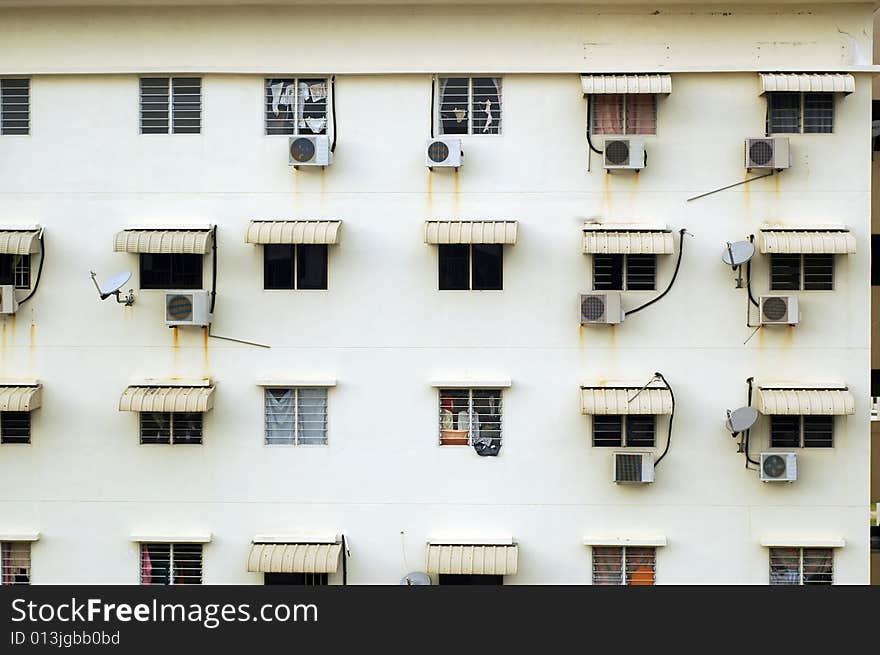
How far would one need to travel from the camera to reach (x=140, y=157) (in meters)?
9.87

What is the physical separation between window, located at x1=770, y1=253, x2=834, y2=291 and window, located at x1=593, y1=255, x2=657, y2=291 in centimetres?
138

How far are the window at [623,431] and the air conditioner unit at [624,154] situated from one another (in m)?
2.86

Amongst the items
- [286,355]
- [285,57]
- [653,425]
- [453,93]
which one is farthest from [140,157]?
[653,425]

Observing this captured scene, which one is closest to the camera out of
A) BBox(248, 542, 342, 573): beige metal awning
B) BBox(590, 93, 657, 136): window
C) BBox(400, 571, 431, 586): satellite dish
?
BBox(248, 542, 342, 573): beige metal awning

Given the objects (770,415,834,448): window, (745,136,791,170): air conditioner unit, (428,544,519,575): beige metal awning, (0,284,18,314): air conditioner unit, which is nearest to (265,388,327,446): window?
(428,544,519,575): beige metal awning

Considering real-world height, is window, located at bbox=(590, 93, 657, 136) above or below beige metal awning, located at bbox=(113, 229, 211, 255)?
above

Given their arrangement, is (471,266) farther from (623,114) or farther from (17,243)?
(17,243)

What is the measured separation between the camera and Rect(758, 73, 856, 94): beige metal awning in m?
9.38

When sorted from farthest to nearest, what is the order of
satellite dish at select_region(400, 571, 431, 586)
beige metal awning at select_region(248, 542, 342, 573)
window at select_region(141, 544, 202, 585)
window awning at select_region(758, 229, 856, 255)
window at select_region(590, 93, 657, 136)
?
window at select_region(141, 544, 202, 585) → window at select_region(590, 93, 657, 136) → satellite dish at select_region(400, 571, 431, 586) → beige metal awning at select_region(248, 542, 342, 573) → window awning at select_region(758, 229, 856, 255)

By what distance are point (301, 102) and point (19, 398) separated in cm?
464

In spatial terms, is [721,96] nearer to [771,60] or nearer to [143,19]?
[771,60]

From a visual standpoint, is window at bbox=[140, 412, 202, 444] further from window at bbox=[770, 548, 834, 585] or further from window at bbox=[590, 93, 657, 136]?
window at bbox=[770, 548, 834, 585]

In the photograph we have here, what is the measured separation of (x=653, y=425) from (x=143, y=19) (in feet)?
24.7

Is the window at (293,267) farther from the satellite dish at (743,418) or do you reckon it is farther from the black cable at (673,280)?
the satellite dish at (743,418)
